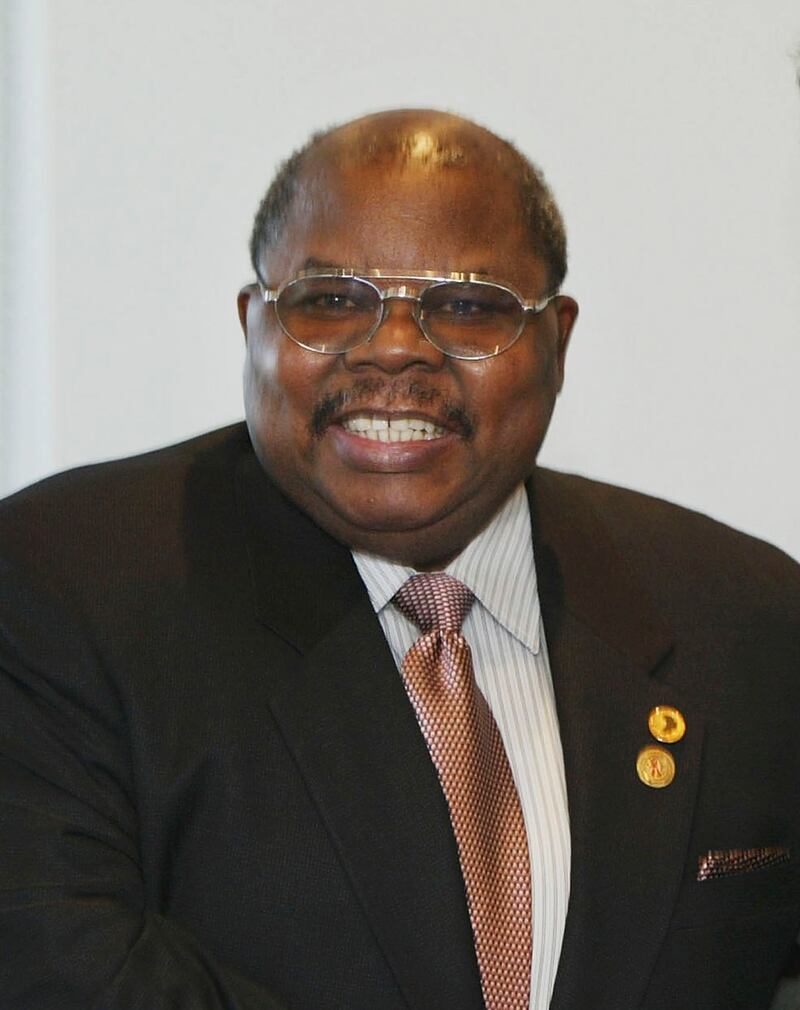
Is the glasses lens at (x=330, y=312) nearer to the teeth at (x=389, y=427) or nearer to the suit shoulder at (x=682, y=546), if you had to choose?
the teeth at (x=389, y=427)

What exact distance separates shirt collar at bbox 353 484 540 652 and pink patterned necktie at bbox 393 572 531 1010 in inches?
1.0

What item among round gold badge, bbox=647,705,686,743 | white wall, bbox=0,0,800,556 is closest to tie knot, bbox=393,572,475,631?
round gold badge, bbox=647,705,686,743

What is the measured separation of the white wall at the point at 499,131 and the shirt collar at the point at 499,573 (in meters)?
0.74

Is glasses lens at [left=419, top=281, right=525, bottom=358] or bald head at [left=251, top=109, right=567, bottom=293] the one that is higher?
bald head at [left=251, top=109, right=567, bottom=293]

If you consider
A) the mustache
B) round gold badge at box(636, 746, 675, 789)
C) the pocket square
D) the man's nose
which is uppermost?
the man's nose

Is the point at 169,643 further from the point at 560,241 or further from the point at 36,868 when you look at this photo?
the point at 560,241

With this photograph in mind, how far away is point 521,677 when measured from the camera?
197 centimetres

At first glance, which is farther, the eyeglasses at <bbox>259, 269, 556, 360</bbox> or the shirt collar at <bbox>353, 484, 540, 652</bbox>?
the shirt collar at <bbox>353, 484, 540, 652</bbox>

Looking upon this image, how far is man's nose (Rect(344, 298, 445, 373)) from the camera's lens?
184cm

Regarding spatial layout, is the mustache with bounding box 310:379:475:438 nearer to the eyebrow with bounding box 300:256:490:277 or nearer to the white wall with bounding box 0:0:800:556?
the eyebrow with bounding box 300:256:490:277

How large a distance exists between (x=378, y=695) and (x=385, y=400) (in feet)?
1.00

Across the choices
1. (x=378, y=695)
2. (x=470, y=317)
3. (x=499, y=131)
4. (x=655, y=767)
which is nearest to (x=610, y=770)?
(x=655, y=767)

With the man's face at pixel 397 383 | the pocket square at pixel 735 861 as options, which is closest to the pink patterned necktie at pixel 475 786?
the man's face at pixel 397 383

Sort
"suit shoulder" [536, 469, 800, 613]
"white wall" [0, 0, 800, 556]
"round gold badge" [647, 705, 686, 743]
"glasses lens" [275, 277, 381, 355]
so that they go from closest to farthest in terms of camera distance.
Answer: "glasses lens" [275, 277, 381, 355] < "round gold badge" [647, 705, 686, 743] < "suit shoulder" [536, 469, 800, 613] < "white wall" [0, 0, 800, 556]
